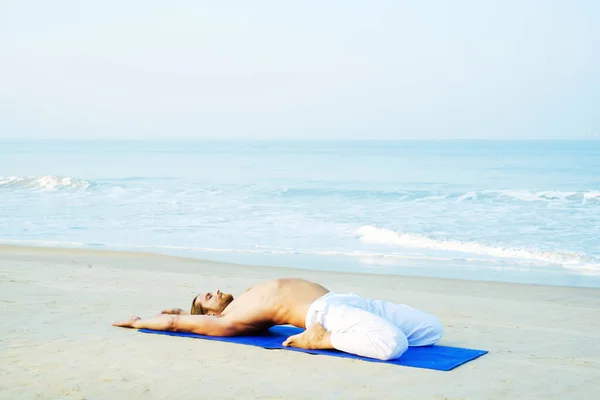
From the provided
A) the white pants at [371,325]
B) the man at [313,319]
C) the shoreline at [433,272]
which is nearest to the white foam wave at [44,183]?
the shoreline at [433,272]

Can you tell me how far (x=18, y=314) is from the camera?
21.0 ft

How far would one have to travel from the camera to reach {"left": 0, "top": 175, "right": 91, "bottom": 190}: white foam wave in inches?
1251

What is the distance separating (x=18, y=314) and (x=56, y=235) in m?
9.32

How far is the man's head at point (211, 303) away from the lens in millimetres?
5801

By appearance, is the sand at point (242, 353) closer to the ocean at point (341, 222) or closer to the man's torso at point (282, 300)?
the man's torso at point (282, 300)

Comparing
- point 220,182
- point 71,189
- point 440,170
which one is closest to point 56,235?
point 71,189

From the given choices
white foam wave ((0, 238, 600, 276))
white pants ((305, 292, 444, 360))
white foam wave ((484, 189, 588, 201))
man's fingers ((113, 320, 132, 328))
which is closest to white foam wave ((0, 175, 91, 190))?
white foam wave ((484, 189, 588, 201))

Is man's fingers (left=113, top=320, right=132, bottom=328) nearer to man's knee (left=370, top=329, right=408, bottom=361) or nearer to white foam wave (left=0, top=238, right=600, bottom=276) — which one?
man's knee (left=370, top=329, right=408, bottom=361)

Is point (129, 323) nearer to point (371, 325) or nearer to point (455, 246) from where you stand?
point (371, 325)

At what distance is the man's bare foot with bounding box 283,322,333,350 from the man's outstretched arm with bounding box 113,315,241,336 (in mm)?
586

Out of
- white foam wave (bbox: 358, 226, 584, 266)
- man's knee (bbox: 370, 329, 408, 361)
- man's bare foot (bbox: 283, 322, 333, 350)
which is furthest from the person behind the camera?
white foam wave (bbox: 358, 226, 584, 266)

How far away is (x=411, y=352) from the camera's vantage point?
526 cm

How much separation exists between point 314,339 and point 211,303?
1005 millimetres

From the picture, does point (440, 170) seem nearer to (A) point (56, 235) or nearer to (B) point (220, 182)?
(B) point (220, 182)
